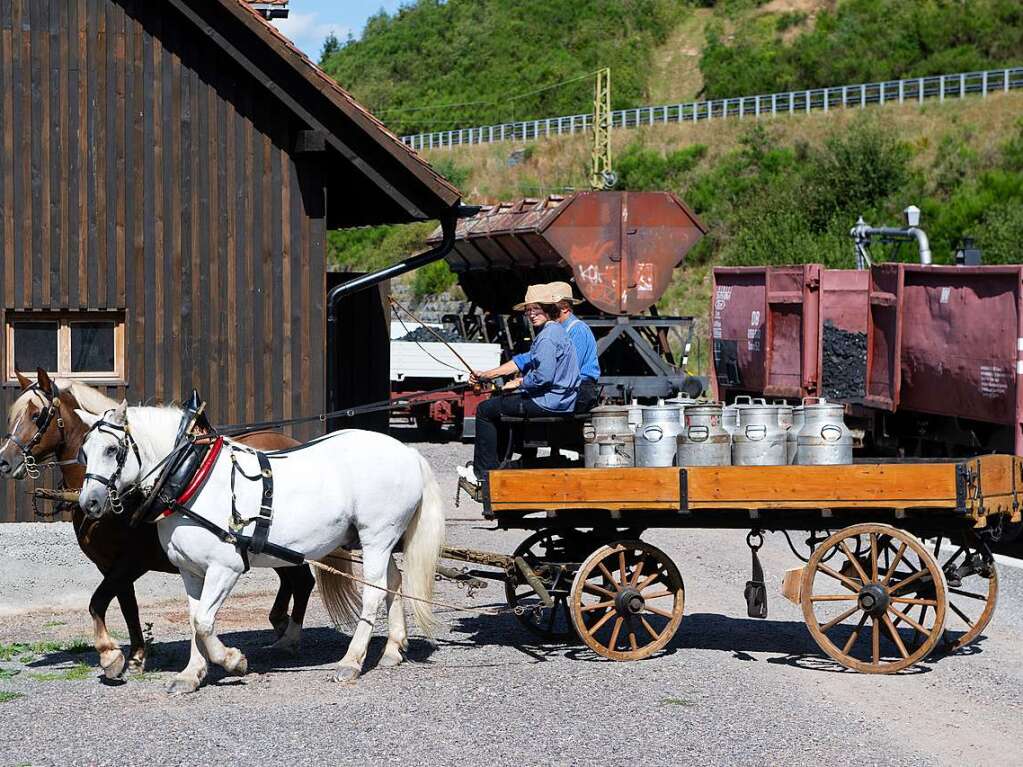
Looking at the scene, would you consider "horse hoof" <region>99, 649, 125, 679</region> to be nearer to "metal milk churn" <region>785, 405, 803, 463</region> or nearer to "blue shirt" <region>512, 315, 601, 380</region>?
"blue shirt" <region>512, 315, 601, 380</region>

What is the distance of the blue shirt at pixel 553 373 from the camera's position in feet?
30.4

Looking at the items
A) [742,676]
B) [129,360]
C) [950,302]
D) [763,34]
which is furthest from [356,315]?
[763,34]

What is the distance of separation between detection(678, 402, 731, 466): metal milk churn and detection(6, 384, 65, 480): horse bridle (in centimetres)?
394

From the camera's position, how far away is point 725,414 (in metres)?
9.38

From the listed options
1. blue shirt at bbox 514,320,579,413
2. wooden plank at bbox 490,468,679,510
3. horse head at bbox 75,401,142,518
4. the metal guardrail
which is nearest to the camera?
horse head at bbox 75,401,142,518

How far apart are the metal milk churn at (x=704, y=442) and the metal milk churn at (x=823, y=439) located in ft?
1.62

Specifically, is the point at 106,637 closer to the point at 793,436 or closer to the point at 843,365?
the point at 793,436

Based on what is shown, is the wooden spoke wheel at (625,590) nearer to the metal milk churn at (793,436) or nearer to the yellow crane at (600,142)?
the metal milk churn at (793,436)

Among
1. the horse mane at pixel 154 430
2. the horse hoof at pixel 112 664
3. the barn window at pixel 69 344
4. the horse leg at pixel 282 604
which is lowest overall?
the horse hoof at pixel 112 664

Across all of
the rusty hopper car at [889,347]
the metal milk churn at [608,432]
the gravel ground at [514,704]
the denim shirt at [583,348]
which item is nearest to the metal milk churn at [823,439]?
the metal milk churn at [608,432]

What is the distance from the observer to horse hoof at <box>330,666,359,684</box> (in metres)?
8.42

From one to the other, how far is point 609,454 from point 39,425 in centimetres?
359

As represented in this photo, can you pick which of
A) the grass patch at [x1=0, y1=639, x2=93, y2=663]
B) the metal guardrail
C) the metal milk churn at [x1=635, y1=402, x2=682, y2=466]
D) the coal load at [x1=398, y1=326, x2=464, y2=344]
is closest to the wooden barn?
the grass patch at [x1=0, y1=639, x2=93, y2=663]

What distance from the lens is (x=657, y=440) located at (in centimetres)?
918
